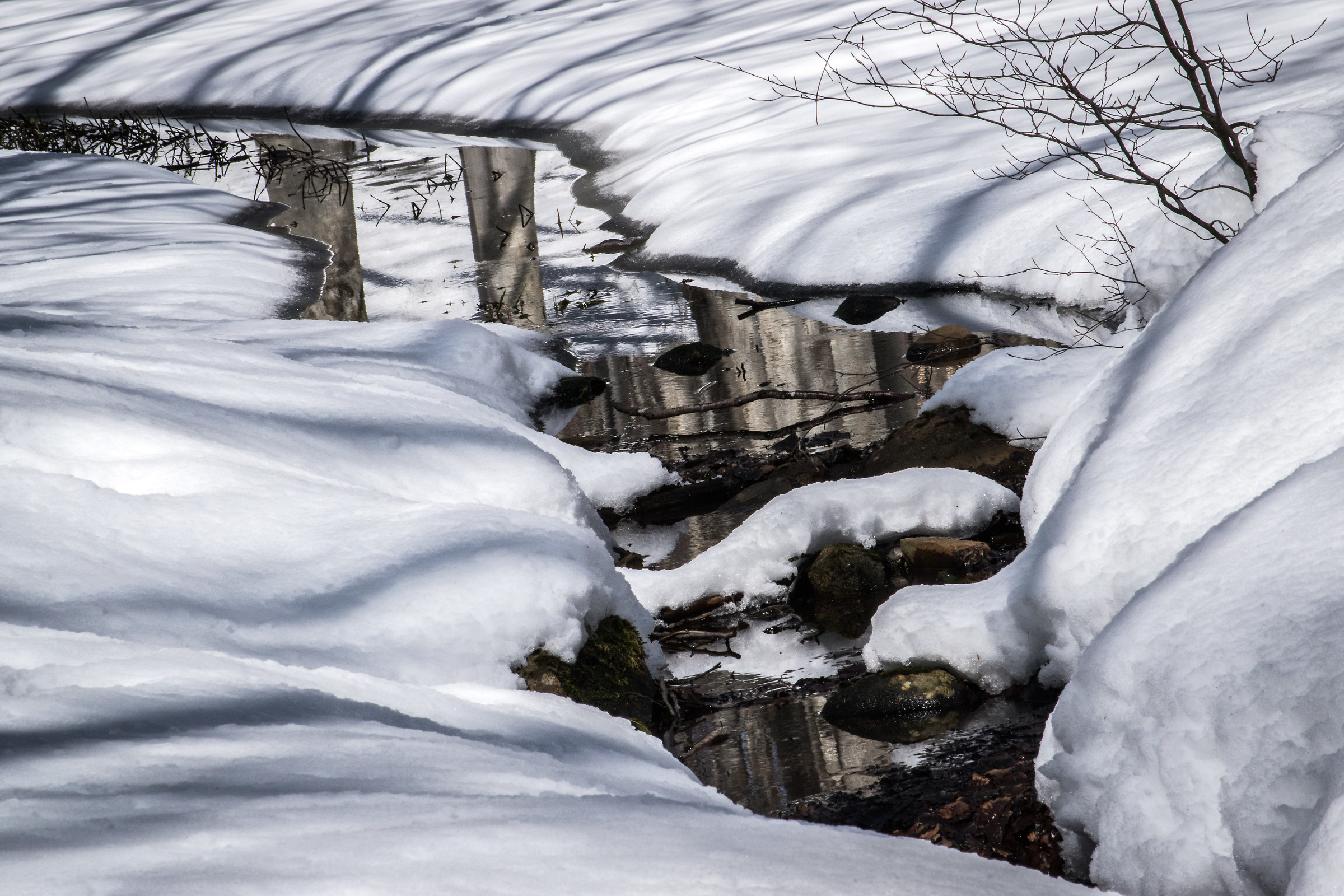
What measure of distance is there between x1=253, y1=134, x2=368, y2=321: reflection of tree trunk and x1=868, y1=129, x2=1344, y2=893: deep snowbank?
15.0 feet

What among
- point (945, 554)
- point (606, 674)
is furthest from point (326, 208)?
point (606, 674)

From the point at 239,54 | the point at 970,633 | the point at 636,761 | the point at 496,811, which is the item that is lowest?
the point at 970,633

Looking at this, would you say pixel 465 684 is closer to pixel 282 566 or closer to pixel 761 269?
pixel 282 566

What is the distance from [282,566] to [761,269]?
4884mm

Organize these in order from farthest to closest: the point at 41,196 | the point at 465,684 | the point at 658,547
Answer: the point at 41,196, the point at 658,547, the point at 465,684

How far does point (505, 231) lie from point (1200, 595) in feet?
24.3

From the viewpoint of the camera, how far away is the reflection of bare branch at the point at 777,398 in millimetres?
4871

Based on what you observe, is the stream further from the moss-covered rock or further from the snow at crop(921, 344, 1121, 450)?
the snow at crop(921, 344, 1121, 450)

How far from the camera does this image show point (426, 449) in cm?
294

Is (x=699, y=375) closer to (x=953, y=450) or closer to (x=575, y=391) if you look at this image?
(x=575, y=391)

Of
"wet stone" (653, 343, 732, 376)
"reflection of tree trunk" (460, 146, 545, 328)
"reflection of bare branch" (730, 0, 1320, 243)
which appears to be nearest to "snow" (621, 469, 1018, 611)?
"reflection of bare branch" (730, 0, 1320, 243)

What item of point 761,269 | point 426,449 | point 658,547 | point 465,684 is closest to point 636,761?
point 465,684

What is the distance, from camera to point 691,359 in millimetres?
5660

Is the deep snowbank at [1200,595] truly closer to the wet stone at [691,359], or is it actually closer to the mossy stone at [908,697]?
the mossy stone at [908,697]
